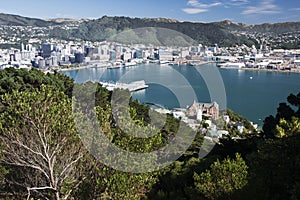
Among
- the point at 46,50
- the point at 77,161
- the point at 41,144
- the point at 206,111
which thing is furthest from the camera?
the point at 46,50

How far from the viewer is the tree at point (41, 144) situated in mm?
1941

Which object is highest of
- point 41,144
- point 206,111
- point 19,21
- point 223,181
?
point 19,21

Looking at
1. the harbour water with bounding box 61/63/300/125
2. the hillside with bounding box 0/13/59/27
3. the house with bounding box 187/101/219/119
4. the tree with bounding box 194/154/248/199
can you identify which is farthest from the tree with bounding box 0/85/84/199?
the hillside with bounding box 0/13/59/27

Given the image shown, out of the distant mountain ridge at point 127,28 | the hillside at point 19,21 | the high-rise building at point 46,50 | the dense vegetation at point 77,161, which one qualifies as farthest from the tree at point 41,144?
the hillside at point 19,21

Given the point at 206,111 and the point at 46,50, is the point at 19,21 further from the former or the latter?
the point at 206,111

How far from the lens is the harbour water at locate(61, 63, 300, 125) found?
13.9 meters

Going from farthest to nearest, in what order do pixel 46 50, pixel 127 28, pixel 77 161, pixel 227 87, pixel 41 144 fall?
pixel 46 50 < pixel 127 28 < pixel 227 87 < pixel 77 161 < pixel 41 144

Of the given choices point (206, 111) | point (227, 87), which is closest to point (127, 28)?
point (227, 87)

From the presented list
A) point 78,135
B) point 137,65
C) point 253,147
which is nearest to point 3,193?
point 78,135

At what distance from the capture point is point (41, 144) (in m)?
1.99

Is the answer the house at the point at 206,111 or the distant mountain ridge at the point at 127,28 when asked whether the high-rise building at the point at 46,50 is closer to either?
the distant mountain ridge at the point at 127,28

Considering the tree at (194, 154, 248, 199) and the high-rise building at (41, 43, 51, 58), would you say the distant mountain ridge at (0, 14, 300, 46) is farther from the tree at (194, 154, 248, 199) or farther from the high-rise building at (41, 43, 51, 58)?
the tree at (194, 154, 248, 199)

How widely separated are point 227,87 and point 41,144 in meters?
17.3

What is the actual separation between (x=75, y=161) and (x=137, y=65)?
24049mm
